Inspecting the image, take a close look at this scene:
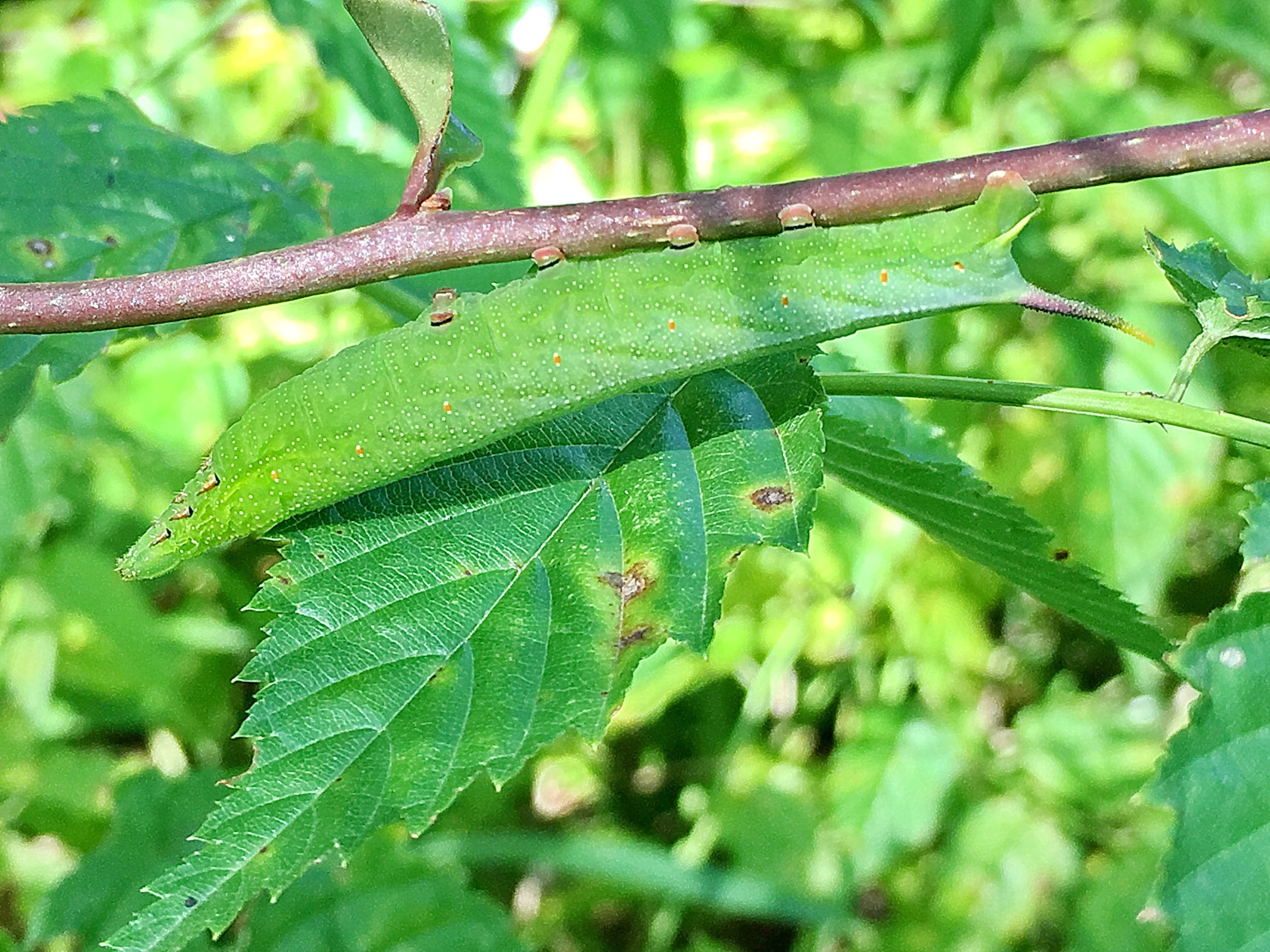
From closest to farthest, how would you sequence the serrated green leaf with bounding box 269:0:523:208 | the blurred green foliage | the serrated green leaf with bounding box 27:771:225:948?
the serrated green leaf with bounding box 27:771:225:948, the serrated green leaf with bounding box 269:0:523:208, the blurred green foliage

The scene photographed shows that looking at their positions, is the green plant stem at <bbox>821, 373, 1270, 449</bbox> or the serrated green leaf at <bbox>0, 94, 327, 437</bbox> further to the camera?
the serrated green leaf at <bbox>0, 94, 327, 437</bbox>

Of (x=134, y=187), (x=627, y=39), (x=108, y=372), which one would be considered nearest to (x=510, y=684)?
(x=134, y=187)

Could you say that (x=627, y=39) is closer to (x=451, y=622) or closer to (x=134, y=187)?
(x=134, y=187)

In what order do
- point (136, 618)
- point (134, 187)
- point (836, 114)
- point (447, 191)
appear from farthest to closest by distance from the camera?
point (836, 114) → point (136, 618) → point (134, 187) → point (447, 191)

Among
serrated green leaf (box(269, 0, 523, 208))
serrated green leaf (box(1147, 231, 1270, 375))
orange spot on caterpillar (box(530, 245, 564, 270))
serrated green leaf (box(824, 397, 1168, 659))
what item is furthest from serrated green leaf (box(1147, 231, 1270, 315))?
serrated green leaf (box(269, 0, 523, 208))

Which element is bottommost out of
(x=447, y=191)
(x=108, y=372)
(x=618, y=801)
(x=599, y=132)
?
(x=618, y=801)

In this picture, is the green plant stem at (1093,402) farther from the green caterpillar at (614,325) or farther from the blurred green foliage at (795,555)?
the blurred green foliage at (795,555)

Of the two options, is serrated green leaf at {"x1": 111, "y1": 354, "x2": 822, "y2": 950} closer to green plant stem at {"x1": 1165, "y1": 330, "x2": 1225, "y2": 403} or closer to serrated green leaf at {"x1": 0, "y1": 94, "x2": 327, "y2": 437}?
green plant stem at {"x1": 1165, "y1": 330, "x2": 1225, "y2": 403}

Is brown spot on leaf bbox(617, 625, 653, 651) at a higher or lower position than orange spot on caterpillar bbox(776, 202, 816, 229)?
lower
